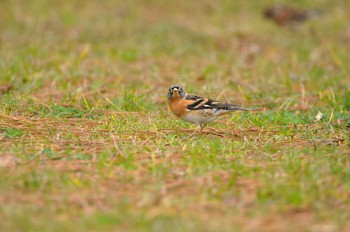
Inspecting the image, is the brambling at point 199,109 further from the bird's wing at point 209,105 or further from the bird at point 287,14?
the bird at point 287,14

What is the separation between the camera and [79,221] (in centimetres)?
411

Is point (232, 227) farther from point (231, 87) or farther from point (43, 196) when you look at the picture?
point (231, 87)

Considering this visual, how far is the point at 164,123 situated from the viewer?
726 centimetres

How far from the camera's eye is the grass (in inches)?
172

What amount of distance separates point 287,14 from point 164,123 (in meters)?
8.39

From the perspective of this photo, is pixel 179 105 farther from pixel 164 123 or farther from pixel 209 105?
pixel 164 123

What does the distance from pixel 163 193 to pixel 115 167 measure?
0.74m

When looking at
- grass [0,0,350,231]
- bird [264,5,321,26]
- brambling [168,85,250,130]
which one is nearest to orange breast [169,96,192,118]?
brambling [168,85,250,130]

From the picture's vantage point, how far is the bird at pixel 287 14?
585 inches

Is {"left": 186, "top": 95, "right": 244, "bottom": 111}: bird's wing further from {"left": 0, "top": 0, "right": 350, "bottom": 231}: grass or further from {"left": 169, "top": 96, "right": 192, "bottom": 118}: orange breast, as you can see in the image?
{"left": 0, "top": 0, "right": 350, "bottom": 231}: grass

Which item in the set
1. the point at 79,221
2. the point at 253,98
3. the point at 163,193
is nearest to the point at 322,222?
the point at 163,193

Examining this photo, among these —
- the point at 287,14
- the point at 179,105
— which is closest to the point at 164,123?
the point at 179,105

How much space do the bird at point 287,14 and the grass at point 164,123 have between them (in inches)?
9.3

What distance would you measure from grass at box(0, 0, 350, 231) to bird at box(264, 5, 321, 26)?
236 millimetres
